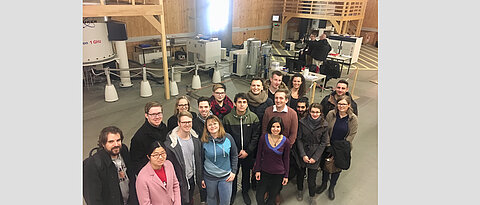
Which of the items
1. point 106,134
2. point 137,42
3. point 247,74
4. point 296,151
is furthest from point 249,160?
point 137,42

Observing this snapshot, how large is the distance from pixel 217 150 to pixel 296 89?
181 cm

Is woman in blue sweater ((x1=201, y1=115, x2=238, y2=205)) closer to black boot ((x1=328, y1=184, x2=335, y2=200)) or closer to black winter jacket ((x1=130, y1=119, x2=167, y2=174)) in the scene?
black winter jacket ((x1=130, y1=119, x2=167, y2=174))

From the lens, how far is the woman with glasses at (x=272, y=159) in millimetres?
2898

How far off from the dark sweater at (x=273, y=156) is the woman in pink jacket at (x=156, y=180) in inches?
41.8

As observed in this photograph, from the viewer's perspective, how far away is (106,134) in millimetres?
2279

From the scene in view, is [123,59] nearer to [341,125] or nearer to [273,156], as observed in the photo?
[273,156]

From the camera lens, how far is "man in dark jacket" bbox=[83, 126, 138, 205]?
2.15m

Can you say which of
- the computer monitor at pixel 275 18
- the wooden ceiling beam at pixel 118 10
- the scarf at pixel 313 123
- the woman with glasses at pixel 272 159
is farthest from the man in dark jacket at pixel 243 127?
the computer monitor at pixel 275 18

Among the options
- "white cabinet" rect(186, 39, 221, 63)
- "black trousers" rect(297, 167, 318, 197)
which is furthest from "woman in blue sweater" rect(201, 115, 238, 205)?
"white cabinet" rect(186, 39, 221, 63)

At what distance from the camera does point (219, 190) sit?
2.95 metres

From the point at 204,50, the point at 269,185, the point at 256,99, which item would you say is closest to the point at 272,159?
the point at 269,185

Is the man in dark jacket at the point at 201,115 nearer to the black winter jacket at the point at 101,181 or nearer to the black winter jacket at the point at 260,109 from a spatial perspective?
the black winter jacket at the point at 260,109

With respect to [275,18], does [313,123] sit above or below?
below

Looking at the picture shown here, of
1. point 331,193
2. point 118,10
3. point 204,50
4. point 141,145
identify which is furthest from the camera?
point 204,50
